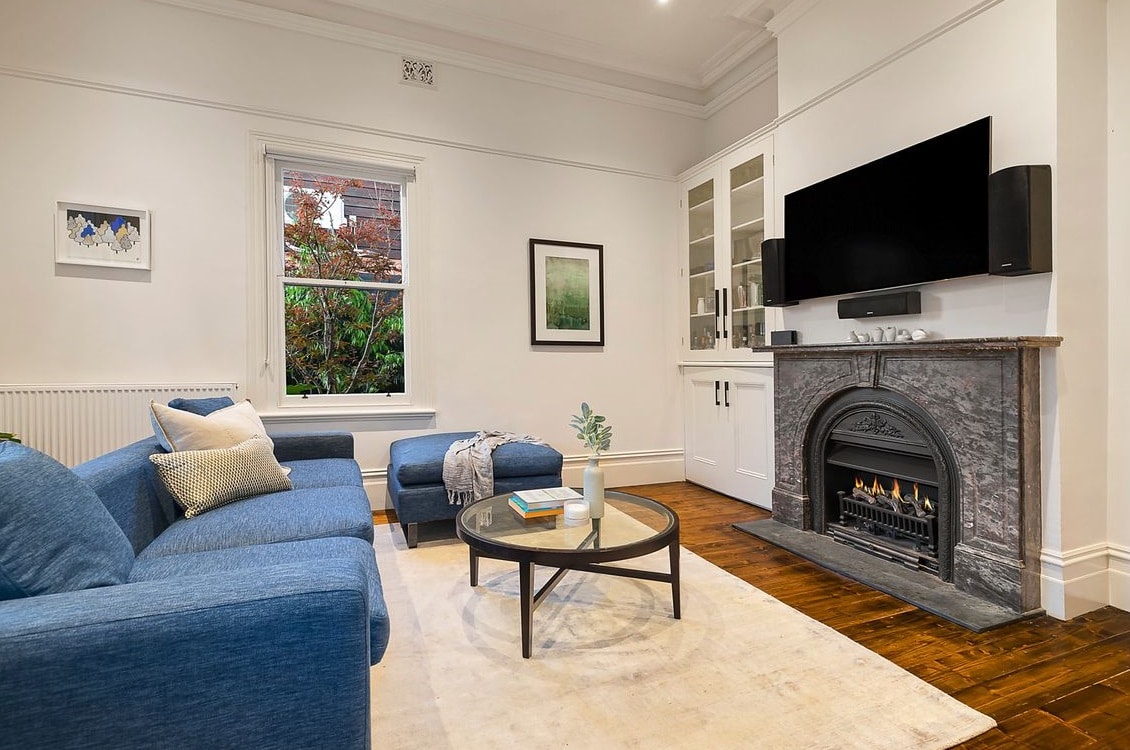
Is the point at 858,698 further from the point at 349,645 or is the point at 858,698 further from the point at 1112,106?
the point at 1112,106

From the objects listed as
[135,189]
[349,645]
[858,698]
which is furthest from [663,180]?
[349,645]

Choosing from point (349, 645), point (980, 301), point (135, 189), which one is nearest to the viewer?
point (349, 645)

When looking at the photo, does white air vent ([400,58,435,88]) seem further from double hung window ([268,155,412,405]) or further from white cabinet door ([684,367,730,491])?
white cabinet door ([684,367,730,491])

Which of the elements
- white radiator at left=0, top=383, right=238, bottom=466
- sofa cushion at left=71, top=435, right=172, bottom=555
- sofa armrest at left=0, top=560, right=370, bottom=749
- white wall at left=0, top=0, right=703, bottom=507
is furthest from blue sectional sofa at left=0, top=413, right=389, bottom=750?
white wall at left=0, top=0, right=703, bottom=507

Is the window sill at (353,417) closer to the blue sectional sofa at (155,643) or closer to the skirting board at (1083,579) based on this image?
the blue sectional sofa at (155,643)

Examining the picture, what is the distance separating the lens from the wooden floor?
5.11 ft

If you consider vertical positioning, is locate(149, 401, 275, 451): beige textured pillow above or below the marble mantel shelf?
below

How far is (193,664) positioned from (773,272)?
3.46 meters

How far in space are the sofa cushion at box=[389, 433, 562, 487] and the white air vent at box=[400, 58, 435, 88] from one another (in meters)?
2.59

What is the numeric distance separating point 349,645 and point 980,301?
9.31ft

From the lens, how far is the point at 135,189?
335cm

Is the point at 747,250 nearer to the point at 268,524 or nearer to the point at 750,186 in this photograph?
the point at 750,186

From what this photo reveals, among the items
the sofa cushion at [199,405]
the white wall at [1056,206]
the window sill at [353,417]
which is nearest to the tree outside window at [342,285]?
the window sill at [353,417]

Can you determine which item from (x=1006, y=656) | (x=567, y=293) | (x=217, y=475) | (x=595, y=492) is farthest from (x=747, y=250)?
(x=217, y=475)
